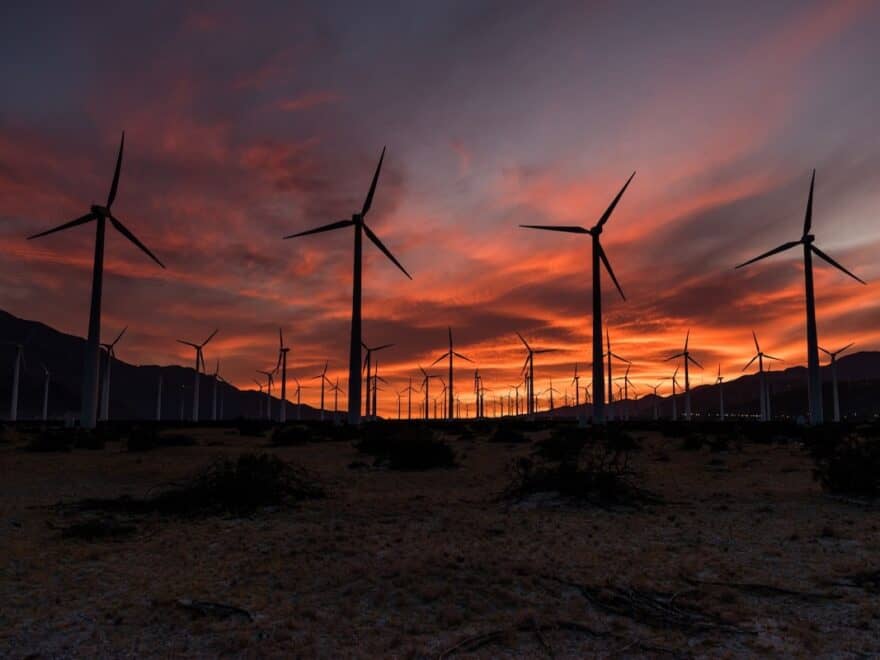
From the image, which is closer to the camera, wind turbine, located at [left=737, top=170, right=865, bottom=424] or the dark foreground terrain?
the dark foreground terrain

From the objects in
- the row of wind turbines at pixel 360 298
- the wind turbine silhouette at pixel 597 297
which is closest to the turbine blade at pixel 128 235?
the row of wind turbines at pixel 360 298

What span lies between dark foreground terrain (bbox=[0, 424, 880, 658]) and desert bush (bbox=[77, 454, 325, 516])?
11 cm

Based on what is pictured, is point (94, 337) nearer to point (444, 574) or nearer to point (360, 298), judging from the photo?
point (360, 298)

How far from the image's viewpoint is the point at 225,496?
52.4 ft

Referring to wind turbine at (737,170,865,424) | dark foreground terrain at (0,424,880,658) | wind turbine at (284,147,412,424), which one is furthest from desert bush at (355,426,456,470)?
wind turbine at (737,170,865,424)

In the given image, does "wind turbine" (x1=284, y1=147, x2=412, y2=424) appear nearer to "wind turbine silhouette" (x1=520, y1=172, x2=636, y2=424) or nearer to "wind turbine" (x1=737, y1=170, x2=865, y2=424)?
"wind turbine silhouette" (x1=520, y1=172, x2=636, y2=424)

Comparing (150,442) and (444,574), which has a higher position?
(150,442)

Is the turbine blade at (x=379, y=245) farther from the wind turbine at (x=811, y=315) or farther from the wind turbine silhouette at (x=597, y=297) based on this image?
the wind turbine at (x=811, y=315)

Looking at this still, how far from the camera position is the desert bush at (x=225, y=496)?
15453mm

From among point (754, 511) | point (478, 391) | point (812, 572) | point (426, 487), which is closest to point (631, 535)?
point (812, 572)

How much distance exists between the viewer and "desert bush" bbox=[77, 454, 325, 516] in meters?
15.5

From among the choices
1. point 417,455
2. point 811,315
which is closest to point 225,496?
point 417,455

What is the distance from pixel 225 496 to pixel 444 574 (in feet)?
27.7

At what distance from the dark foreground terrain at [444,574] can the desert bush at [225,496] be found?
0.11 metres
